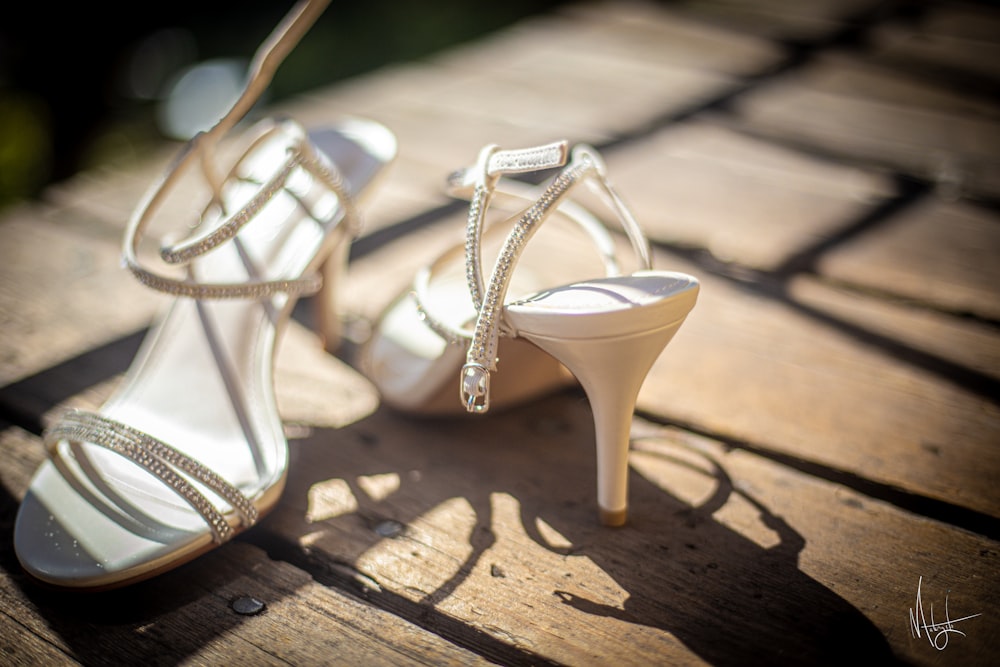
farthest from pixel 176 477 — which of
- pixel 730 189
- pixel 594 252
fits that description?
pixel 730 189

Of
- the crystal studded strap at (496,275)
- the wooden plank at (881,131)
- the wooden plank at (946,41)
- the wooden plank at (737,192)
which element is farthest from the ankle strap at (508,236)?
the wooden plank at (946,41)

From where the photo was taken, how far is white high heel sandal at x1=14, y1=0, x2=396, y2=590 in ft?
2.06

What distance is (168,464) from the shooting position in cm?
66

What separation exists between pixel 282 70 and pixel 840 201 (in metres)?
2.54

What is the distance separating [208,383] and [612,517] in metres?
0.45

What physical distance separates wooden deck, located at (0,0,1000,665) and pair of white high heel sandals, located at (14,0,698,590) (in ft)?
0.15

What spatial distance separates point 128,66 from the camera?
346 cm

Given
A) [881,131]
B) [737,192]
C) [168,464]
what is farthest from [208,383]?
[881,131]

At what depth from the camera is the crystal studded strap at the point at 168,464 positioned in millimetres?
633

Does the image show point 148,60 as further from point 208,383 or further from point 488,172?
point 488,172

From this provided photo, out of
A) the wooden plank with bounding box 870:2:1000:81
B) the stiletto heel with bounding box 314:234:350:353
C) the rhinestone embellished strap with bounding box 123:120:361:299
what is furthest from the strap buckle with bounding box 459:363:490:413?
the wooden plank with bounding box 870:2:1000:81

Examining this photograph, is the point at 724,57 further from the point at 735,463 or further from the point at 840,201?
the point at 735,463

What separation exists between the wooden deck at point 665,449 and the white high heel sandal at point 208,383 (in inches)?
1.8
